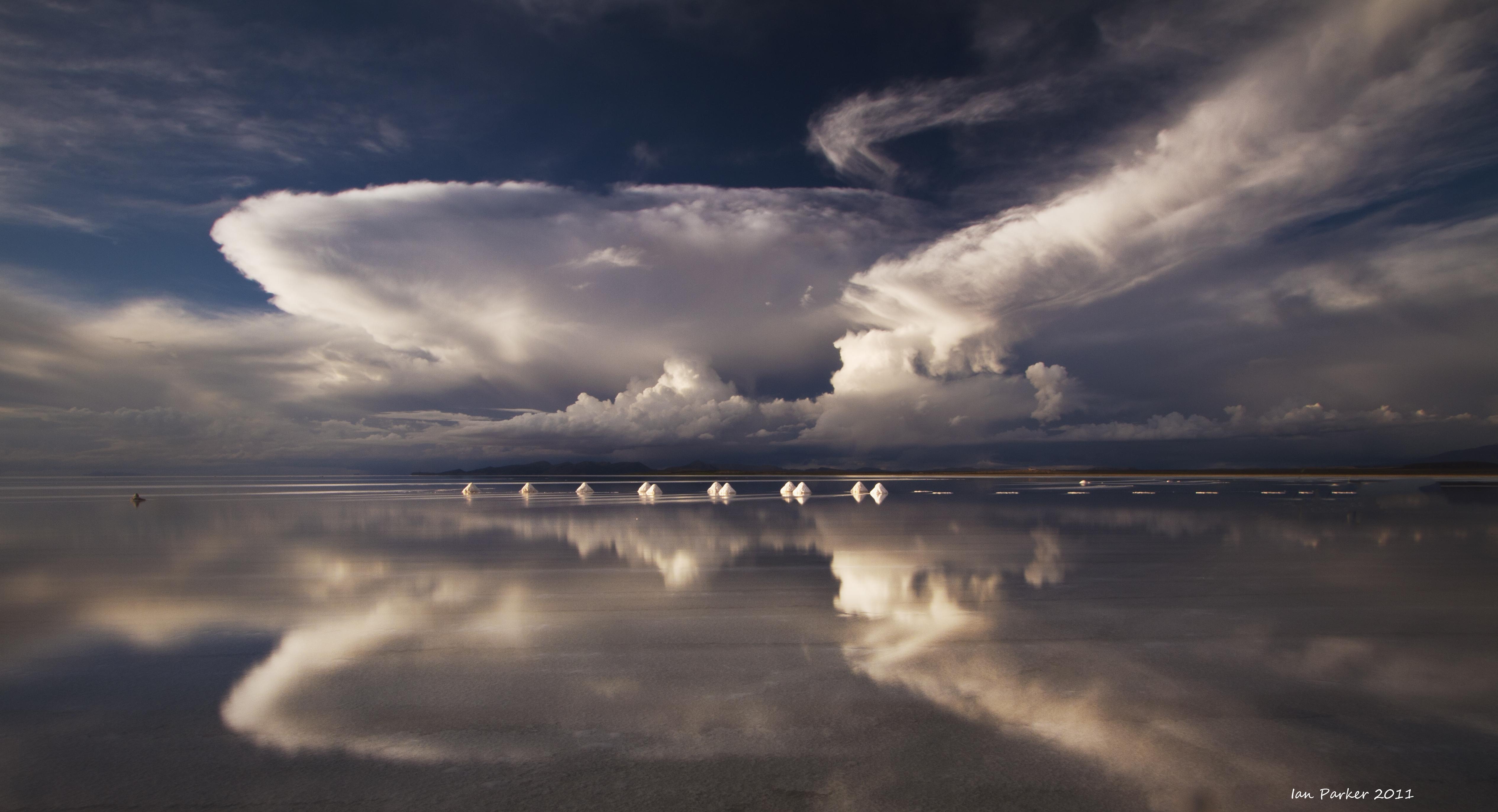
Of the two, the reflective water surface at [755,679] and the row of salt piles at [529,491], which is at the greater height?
the reflective water surface at [755,679]

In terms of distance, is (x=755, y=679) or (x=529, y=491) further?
(x=529, y=491)

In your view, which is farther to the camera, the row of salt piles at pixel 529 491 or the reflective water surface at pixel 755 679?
the row of salt piles at pixel 529 491

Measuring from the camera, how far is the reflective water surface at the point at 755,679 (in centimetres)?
518

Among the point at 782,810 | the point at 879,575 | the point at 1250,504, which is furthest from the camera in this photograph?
the point at 1250,504

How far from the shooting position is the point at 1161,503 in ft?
146

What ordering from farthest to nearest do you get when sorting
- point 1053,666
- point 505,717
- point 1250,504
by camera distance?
point 1250,504
point 1053,666
point 505,717

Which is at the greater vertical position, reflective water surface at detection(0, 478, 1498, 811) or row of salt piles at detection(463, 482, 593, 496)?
reflective water surface at detection(0, 478, 1498, 811)

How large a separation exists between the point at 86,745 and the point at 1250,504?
167 feet

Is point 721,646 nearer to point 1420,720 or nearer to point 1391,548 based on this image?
point 1420,720

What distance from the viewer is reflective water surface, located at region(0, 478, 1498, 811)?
17.0 ft

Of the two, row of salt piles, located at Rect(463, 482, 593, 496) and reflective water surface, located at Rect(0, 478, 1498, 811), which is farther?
row of salt piles, located at Rect(463, 482, 593, 496)

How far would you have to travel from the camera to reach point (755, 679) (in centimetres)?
764

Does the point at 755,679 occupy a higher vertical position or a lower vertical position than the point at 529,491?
higher

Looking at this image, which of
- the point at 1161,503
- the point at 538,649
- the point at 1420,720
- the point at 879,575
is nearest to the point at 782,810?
the point at 538,649
